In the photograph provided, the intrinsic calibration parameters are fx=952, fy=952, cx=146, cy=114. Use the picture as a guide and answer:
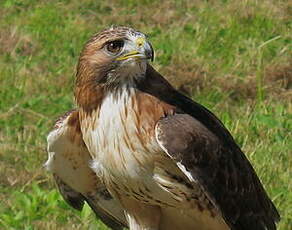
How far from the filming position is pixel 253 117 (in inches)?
329

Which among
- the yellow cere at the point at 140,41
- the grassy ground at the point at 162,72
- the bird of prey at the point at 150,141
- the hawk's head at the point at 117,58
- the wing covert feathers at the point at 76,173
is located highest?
the yellow cere at the point at 140,41

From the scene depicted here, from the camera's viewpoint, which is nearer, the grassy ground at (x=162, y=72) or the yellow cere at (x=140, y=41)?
the yellow cere at (x=140, y=41)

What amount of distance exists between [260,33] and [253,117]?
2382 millimetres

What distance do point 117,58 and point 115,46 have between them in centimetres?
8

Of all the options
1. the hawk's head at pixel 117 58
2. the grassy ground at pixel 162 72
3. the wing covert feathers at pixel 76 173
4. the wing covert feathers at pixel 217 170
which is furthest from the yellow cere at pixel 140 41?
the grassy ground at pixel 162 72

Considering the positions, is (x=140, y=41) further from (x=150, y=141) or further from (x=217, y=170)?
(x=217, y=170)

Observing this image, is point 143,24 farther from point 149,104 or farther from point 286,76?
point 149,104

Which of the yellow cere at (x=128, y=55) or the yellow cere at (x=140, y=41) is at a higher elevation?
the yellow cere at (x=140, y=41)

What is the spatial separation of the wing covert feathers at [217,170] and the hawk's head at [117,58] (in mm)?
329

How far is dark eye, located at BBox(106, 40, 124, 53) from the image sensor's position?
5.25 m

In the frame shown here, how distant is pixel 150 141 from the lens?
16.9 feet

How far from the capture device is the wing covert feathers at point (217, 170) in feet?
16.8

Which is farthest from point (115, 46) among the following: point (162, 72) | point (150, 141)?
point (162, 72)

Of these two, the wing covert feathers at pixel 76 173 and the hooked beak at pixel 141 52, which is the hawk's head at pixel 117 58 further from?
the wing covert feathers at pixel 76 173
